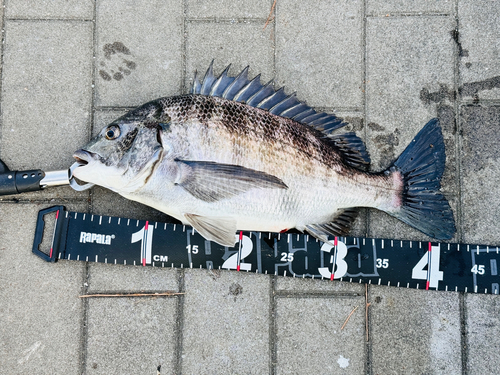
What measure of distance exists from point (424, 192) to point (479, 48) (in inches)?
55.4

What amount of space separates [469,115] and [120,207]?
9.93 feet

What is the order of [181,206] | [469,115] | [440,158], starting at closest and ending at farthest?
[181,206] < [440,158] < [469,115]

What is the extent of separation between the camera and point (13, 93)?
301 cm

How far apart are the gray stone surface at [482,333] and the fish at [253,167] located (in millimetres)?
635

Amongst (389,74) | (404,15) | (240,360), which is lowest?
(240,360)

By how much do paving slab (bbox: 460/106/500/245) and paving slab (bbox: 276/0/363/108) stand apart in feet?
3.13

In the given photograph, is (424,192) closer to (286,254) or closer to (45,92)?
(286,254)

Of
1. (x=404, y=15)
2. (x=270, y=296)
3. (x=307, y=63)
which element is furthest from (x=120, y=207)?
(x=404, y=15)

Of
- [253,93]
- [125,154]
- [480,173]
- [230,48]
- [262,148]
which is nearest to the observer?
[125,154]

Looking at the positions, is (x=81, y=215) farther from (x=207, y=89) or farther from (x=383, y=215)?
(x=383, y=215)

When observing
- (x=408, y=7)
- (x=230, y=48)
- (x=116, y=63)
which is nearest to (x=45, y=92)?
(x=116, y=63)

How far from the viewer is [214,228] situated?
254 cm

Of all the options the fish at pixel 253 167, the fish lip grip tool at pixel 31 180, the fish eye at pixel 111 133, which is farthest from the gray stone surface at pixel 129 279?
the fish eye at pixel 111 133

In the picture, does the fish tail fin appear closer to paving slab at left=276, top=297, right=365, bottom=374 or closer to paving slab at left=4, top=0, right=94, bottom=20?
paving slab at left=276, top=297, right=365, bottom=374
